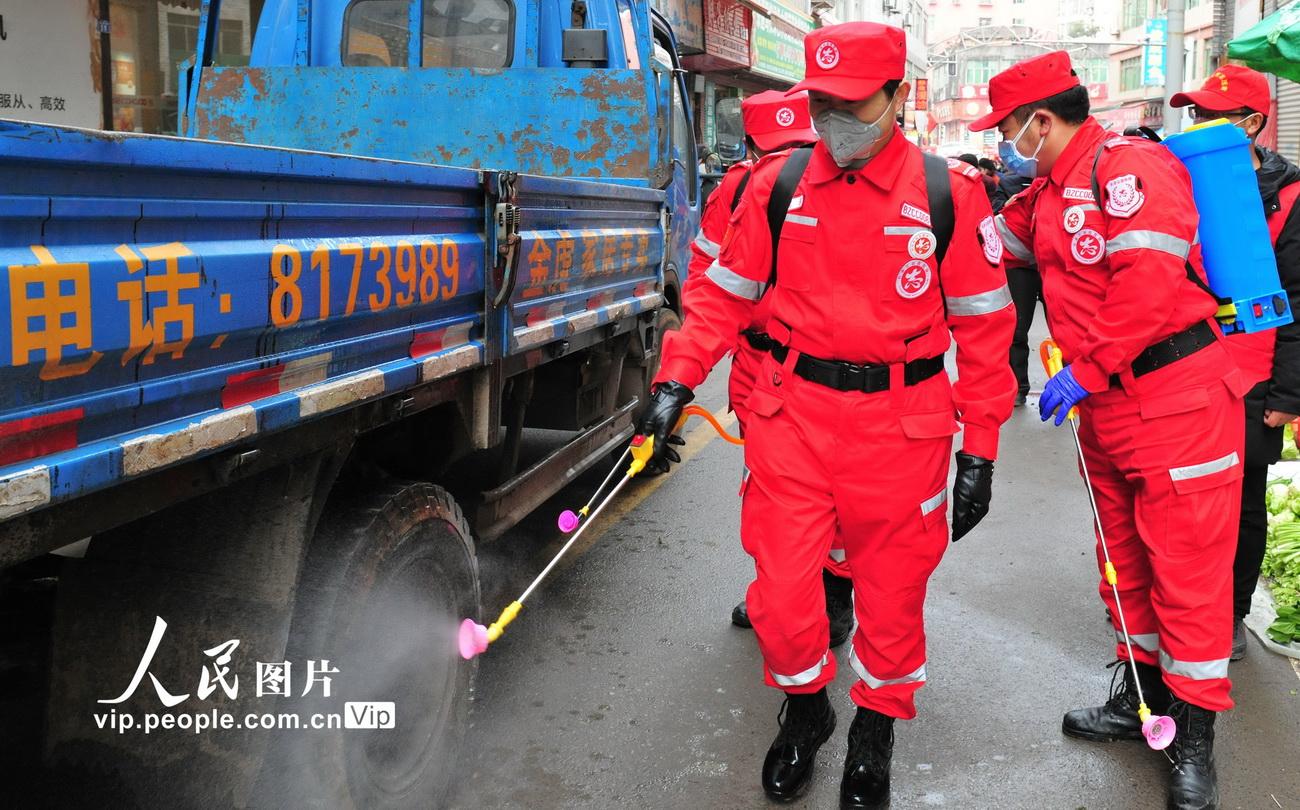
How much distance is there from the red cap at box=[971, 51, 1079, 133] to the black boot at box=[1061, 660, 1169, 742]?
176 centimetres

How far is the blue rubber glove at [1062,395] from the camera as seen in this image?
10.8ft

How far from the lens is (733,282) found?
10.9 feet

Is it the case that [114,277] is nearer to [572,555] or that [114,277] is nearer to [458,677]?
[458,677]

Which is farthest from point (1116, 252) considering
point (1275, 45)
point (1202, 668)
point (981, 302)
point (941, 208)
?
point (1275, 45)

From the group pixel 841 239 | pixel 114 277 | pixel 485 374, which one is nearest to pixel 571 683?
pixel 485 374

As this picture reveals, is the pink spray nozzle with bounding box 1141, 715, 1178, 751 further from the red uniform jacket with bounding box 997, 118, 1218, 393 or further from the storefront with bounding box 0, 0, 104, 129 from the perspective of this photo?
the storefront with bounding box 0, 0, 104, 129

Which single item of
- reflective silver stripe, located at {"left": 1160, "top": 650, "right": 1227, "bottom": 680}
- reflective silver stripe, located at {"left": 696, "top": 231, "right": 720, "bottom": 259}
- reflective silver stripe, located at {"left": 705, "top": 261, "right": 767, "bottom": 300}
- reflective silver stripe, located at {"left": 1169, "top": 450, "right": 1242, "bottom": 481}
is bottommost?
reflective silver stripe, located at {"left": 1160, "top": 650, "right": 1227, "bottom": 680}

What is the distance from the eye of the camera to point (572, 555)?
543 cm

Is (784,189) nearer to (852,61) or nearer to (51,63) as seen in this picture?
(852,61)

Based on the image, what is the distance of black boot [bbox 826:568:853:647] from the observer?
14.3ft

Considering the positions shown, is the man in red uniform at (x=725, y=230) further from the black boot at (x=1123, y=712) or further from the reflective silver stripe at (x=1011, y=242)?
the black boot at (x=1123, y=712)

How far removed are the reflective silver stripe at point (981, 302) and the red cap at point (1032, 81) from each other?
651mm

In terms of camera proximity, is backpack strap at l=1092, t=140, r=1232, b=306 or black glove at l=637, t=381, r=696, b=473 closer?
black glove at l=637, t=381, r=696, b=473

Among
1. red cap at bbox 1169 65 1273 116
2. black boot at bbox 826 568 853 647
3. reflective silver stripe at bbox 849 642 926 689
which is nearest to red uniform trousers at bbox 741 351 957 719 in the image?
reflective silver stripe at bbox 849 642 926 689
